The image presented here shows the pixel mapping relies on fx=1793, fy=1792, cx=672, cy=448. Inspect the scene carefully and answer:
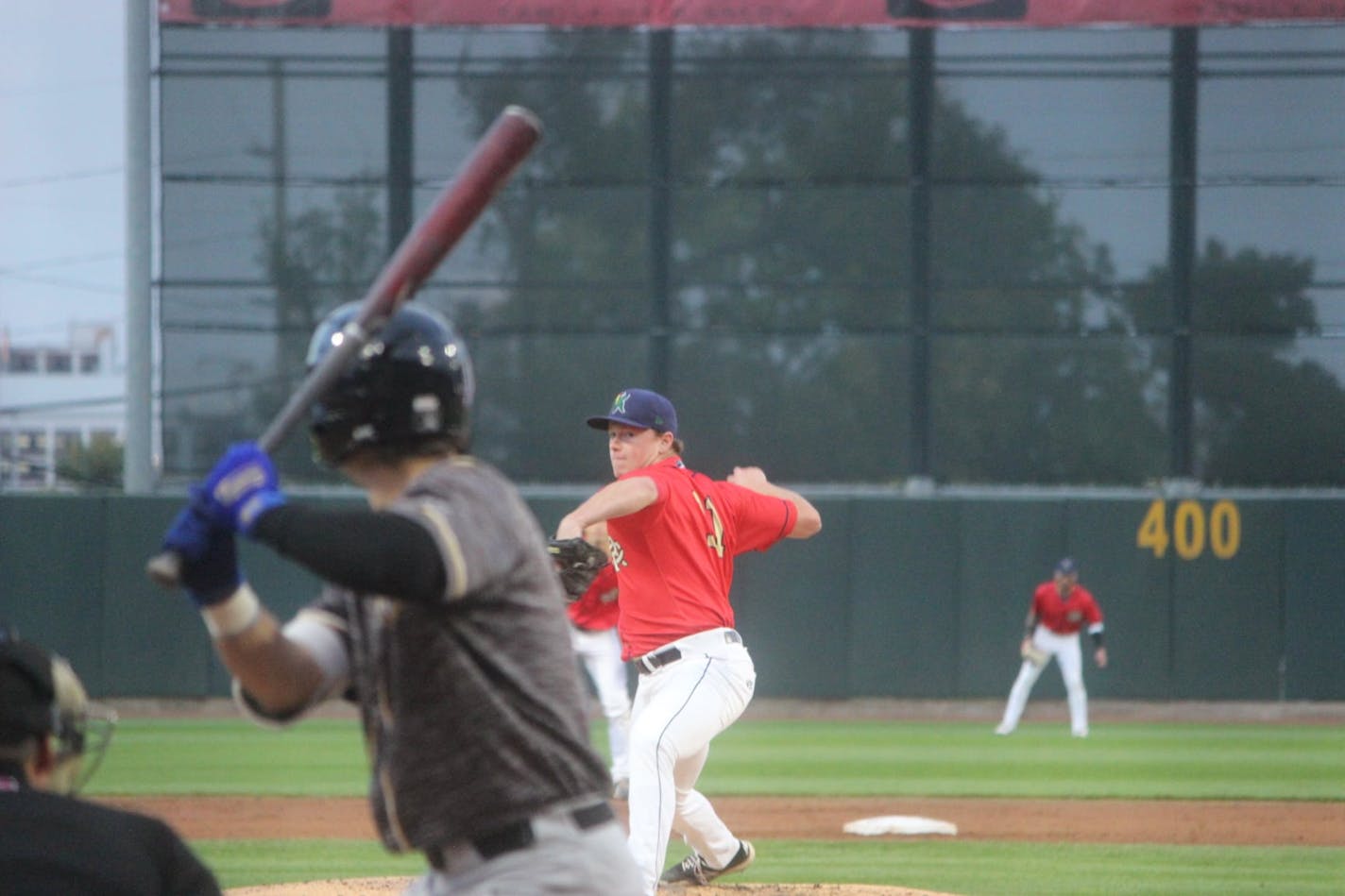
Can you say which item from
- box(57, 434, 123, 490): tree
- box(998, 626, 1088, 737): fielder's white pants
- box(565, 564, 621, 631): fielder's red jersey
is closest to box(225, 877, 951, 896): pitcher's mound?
box(565, 564, 621, 631): fielder's red jersey

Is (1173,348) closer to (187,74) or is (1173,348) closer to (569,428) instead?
(569,428)

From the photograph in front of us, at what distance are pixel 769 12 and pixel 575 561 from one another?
1564cm

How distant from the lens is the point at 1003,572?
784 inches

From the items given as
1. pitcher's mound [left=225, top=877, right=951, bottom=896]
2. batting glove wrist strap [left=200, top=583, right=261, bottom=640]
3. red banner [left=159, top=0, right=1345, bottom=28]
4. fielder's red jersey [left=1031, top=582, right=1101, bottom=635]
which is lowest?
fielder's red jersey [left=1031, top=582, right=1101, bottom=635]

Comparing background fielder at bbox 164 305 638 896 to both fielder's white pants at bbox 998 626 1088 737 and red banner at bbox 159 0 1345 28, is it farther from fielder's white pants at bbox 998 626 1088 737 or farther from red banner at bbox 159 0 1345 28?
red banner at bbox 159 0 1345 28

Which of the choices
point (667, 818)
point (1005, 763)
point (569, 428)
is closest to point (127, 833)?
point (667, 818)

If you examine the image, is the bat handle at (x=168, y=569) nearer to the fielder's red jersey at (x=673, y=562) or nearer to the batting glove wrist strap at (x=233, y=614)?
the batting glove wrist strap at (x=233, y=614)

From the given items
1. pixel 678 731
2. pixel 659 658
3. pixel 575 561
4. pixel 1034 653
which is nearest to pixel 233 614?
pixel 575 561

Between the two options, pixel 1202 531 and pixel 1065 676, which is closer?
pixel 1065 676

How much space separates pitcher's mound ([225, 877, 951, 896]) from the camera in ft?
24.9

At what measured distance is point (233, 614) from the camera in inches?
112

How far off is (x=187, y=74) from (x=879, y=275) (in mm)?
8195

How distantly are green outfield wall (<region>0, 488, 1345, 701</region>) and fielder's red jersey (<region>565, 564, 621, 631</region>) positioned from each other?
498 centimetres

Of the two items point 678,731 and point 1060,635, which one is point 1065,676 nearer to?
point 1060,635
